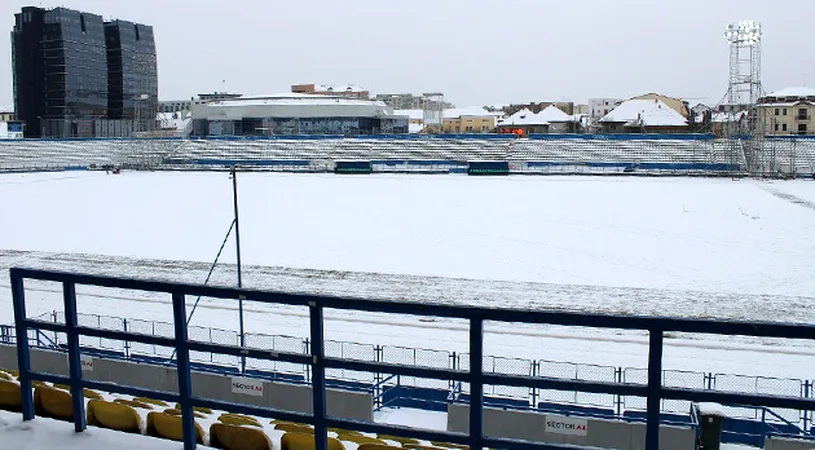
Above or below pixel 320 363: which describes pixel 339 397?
below

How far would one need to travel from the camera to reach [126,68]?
132000 mm

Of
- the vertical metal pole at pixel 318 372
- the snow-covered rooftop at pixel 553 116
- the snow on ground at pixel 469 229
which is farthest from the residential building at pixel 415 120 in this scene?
the vertical metal pole at pixel 318 372

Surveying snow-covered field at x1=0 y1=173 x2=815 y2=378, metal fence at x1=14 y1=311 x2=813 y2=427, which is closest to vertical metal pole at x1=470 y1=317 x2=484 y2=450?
metal fence at x1=14 y1=311 x2=813 y2=427

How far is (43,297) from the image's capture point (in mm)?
18031

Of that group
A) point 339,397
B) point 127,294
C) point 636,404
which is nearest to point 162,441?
point 339,397

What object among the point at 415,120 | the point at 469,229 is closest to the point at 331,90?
the point at 415,120

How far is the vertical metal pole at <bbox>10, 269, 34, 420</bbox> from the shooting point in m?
5.56

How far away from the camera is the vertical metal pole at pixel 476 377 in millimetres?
4406

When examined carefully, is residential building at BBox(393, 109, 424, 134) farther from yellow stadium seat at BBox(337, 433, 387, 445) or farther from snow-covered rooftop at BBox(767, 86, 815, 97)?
yellow stadium seat at BBox(337, 433, 387, 445)

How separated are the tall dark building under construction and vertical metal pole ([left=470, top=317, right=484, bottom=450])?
119777mm

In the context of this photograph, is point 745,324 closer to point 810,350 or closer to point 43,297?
point 810,350

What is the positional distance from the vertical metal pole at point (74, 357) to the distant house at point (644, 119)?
94.4 metres

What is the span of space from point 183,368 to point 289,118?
101882 mm

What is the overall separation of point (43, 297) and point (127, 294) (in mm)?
1850
